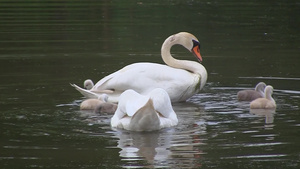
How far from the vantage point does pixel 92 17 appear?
2453cm

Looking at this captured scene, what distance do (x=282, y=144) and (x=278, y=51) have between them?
27.5ft

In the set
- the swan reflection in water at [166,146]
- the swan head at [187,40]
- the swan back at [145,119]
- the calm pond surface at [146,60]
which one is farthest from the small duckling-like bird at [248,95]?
the swan back at [145,119]

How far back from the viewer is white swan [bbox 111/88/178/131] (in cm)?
897

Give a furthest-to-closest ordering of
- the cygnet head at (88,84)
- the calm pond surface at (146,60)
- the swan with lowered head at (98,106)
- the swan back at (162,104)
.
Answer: the cygnet head at (88,84), the swan with lowered head at (98,106), the swan back at (162,104), the calm pond surface at (146,60)

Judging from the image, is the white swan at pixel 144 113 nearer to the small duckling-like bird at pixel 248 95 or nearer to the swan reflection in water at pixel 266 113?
the swan reflection in water at pixel 266 113

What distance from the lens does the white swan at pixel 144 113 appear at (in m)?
8.97

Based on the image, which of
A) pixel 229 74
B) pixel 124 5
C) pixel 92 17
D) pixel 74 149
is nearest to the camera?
pixel 74 149

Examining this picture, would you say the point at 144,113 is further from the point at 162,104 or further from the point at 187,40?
the point at 187,40

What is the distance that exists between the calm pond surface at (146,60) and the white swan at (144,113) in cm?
14

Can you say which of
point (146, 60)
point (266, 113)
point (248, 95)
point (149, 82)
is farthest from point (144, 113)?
point (146, 60)

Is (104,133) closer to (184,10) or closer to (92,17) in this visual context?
(92,17)

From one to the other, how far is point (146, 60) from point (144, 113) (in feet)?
22.6

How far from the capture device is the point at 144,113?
8930 millimetres

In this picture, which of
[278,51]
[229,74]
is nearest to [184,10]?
[278,51]
